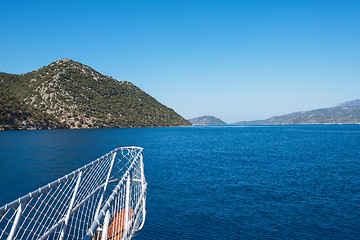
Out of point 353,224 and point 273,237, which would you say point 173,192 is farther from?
point 353,224

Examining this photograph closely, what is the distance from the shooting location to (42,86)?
162625mm

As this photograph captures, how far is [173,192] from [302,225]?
36.2ft

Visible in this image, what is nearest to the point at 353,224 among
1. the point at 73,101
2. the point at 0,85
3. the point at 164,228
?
the point at 164,228

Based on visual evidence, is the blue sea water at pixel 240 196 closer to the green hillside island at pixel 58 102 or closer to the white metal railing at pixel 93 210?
the white metal railing at pixel 93 210

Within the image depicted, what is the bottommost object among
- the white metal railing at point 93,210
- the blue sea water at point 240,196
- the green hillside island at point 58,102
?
the blue sea water at point 240,196

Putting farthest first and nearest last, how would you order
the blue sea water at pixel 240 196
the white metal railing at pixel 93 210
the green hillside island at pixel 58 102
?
the green hillside island at pixel 58 102 → the blue sea water at pixel 240 196 → the white metal railing at pixel 93 210

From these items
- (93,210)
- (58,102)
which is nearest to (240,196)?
(93,210)

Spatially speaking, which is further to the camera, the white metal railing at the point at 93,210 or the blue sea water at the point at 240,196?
the blue sea water at the point at 240,196

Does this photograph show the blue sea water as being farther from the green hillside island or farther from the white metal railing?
the green hillside island

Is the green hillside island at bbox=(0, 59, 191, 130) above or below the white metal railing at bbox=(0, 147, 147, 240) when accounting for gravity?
above

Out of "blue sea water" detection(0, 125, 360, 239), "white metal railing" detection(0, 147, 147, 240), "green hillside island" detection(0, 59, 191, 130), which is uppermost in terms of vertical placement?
"green hillside island" detection(0, 59, 191, 130)

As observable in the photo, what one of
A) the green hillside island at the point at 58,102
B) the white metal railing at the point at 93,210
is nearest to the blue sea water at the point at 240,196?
the white metal railing at the point at 93,210

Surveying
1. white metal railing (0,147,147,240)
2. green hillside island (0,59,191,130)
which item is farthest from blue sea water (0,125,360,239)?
green hillside island (0,59,191,130)

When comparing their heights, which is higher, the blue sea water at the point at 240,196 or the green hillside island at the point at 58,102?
the green hillside island at the point at 58,102
